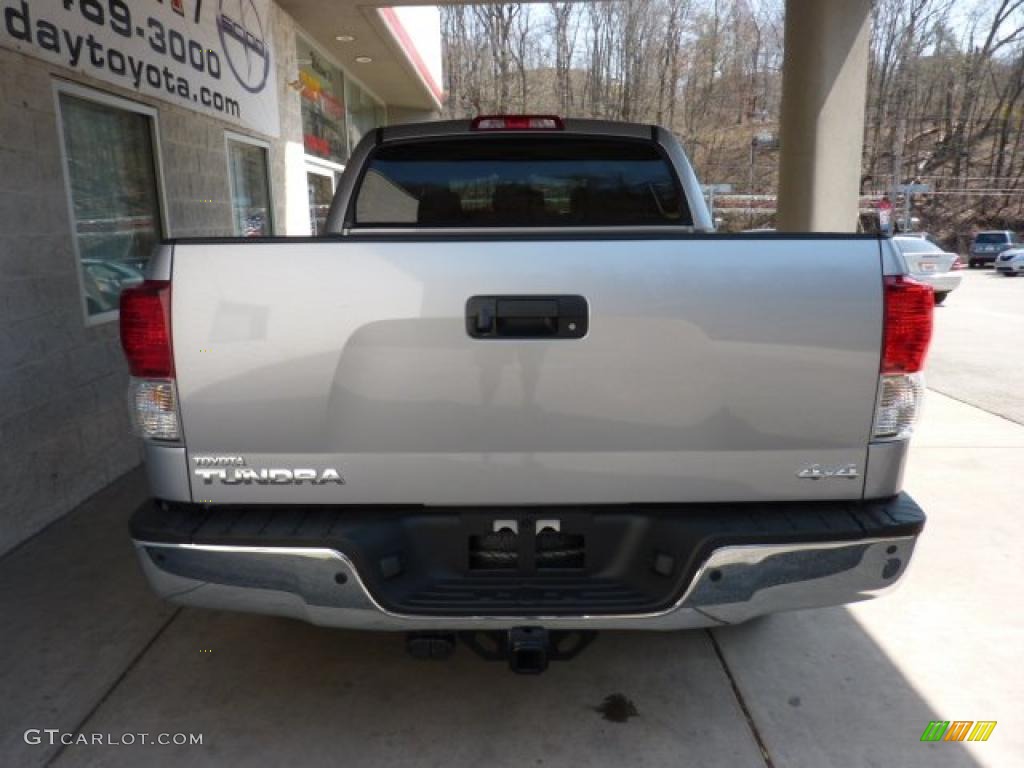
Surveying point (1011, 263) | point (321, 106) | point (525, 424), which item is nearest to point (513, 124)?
point (525, 424)

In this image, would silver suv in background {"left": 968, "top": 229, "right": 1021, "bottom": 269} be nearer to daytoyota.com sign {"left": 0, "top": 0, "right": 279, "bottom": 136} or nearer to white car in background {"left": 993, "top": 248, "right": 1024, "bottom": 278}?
white car in background {"left": 993, "top": 248, "right": 1024, "bottom": 278}

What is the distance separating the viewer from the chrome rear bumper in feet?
7.36

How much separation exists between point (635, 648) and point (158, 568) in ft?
6.27

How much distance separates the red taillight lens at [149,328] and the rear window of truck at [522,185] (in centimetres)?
171

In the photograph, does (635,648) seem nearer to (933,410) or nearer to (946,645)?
(946,645)

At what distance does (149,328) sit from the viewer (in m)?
2.21

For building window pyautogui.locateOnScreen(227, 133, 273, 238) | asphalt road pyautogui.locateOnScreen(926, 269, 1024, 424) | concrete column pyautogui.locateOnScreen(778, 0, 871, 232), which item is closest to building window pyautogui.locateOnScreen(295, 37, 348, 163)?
building window pyautogui.locateOnScreen(227, 133, 273, 238)

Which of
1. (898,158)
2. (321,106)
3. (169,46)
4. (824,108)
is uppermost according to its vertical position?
(898,158)

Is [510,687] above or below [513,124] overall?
below

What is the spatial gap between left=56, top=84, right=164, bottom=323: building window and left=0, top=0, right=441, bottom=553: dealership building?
1 cm

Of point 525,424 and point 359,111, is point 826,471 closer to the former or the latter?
point 525,424

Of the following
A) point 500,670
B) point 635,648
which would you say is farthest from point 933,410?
point 500,670

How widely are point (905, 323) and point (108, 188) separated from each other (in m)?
5.27

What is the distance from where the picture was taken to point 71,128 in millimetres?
4973
